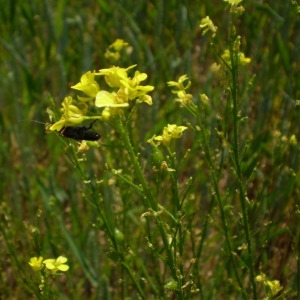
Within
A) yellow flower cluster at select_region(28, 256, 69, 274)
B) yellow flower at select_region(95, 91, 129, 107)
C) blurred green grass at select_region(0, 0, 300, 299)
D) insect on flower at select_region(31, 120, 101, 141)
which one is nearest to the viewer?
yellow flower at select_region(95, 91, 129, 107)

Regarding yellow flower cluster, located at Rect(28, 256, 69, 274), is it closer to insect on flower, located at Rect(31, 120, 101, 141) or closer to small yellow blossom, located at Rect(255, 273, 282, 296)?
insect on flower, located at Rect(31, 120, 101, 141)

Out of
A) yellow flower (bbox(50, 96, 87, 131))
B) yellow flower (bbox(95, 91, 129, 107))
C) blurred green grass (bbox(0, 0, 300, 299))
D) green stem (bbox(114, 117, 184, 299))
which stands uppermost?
yellow flower (bbox(95, 91, 129, 107))

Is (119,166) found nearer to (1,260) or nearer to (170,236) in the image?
(1,260)

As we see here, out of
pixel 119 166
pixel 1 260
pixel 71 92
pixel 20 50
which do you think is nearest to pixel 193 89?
pixel 71 92

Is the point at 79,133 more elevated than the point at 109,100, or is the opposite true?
the point at 109,100

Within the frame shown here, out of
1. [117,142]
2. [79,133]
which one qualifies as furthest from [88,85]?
[117,142]

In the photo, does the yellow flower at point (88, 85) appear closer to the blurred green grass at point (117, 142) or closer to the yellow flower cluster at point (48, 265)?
the yellow flower cluster at point (48, 265)

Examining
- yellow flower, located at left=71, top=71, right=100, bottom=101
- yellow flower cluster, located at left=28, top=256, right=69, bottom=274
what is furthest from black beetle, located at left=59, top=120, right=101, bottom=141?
yellow flower cluster, located at left=28, top=256, right=69, bottom=274

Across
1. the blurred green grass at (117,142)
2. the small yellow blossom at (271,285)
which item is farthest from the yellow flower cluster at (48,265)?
the small yellow blossom at (271,285)

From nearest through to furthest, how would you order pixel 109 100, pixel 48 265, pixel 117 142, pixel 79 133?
pixel 109 100, pixel 79 133, pixel 48 265, pixel 117 142

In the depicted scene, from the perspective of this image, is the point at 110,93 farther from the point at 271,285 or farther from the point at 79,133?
the point at 271,285
